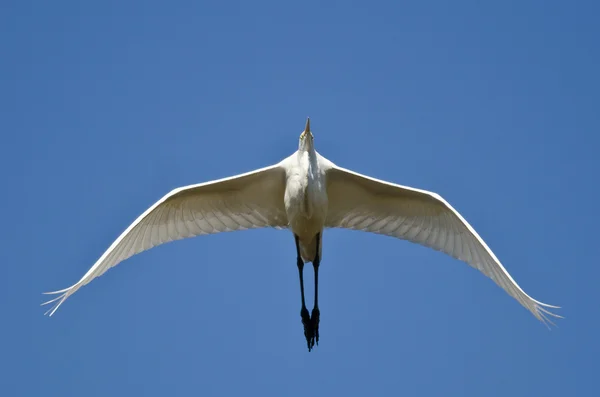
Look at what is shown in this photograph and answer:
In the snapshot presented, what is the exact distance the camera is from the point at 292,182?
65.0 feet

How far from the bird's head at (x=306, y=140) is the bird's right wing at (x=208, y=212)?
0.56 m

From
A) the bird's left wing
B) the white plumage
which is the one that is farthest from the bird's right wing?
the bird's left wing

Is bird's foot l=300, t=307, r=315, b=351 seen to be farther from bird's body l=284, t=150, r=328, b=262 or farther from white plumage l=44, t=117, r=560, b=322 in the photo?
bird's body l=284, t=150, r=328, b=262

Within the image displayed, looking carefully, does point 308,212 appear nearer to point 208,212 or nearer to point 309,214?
point 309,214

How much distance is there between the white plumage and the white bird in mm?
17

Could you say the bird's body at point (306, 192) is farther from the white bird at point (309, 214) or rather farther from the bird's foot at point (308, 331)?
the bird's foot at point (308, 331)

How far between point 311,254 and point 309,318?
1.24 m

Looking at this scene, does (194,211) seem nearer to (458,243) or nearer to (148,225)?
(148,225)

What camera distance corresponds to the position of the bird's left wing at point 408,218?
2036 cm

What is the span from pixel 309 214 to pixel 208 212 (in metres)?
2.21

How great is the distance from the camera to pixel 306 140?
1975 centimetres

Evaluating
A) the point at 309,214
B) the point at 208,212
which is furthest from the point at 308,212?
the point at 208,212

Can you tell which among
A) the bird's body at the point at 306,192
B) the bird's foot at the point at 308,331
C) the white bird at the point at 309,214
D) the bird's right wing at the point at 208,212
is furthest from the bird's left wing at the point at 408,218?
the bird's foot at the point at 308,331

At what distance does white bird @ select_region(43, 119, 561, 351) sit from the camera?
65.0ft
